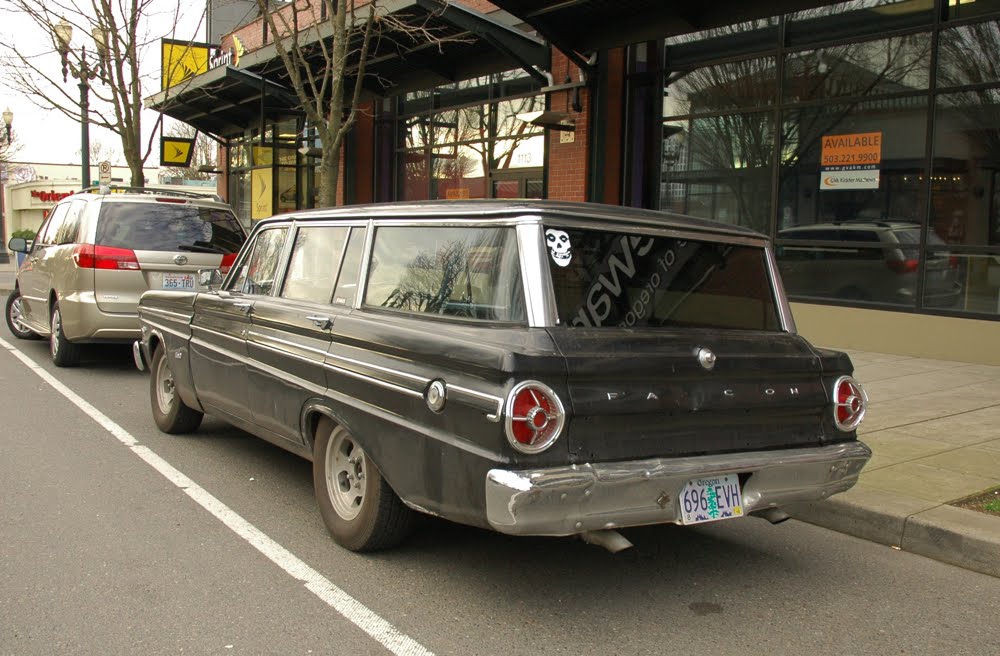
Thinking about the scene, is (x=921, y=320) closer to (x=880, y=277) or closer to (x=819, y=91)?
(x=880, y=277)

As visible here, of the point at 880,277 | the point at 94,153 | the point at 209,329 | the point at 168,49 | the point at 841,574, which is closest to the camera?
the point at 841,574

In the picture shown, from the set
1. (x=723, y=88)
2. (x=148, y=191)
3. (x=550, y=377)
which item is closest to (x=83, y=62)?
(x=148, y=191)

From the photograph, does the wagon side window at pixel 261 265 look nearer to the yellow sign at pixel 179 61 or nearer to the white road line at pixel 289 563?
the white road line at pixel 289 563

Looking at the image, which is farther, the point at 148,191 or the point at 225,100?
the point at 225,100

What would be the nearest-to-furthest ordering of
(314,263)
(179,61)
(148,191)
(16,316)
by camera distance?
(314,263) < (148,191) < (16,316) < (179,61)

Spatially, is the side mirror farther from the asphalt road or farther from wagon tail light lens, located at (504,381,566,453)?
wagon tail light lens, located at (504,381,566,453)

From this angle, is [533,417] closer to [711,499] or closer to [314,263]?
[711,499]

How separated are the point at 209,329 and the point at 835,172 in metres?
8.12

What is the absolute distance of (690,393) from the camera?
3990mm

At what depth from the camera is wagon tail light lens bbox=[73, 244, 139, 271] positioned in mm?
9570

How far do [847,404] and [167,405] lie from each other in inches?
201

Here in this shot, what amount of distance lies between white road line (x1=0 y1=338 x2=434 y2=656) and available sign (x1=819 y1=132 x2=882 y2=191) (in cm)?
849

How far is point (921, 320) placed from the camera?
34.4 feet

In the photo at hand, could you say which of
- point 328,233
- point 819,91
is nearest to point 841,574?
point 328,233
